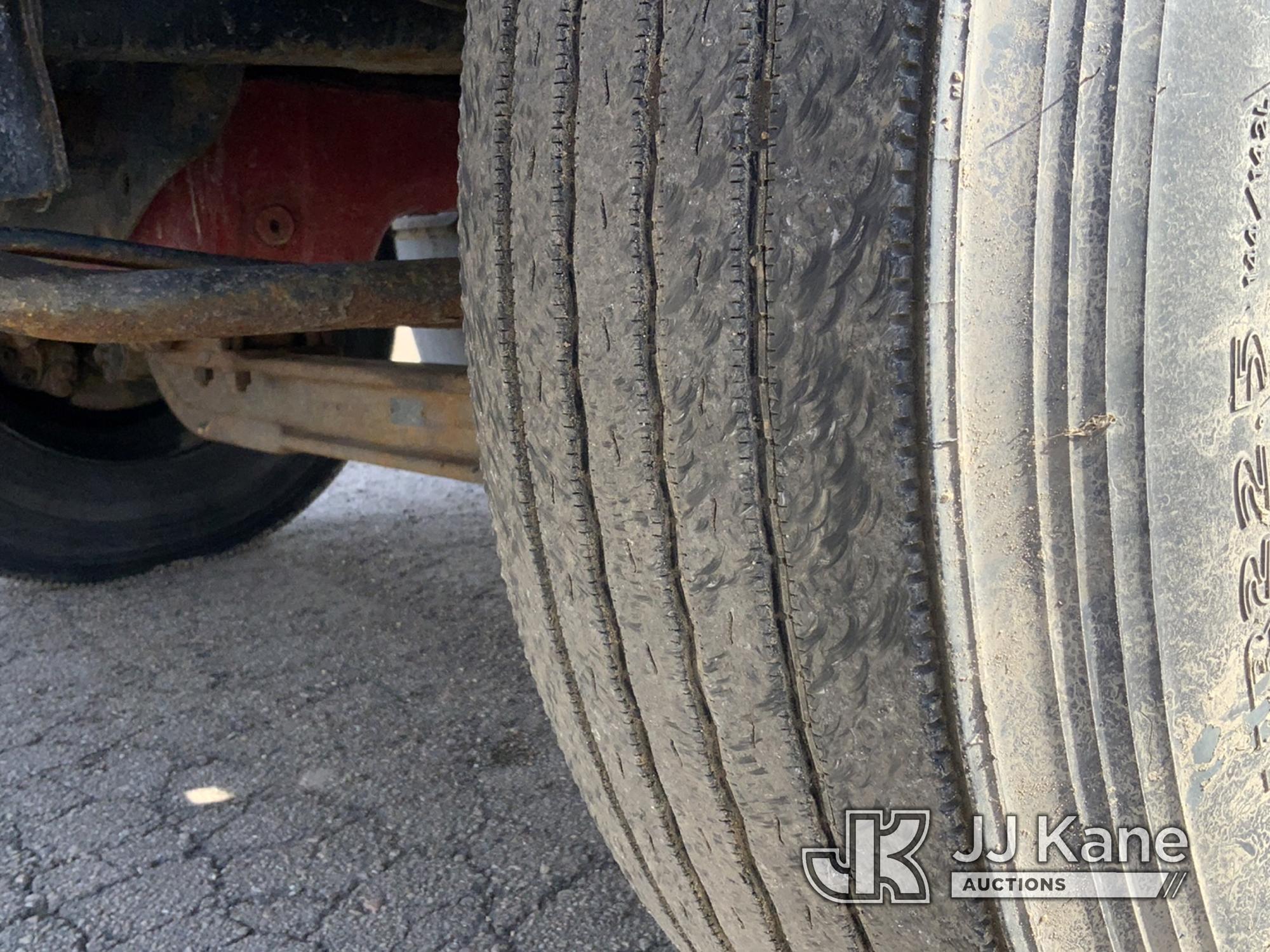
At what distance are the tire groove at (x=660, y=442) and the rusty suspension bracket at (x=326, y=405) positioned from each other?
68 centimetres

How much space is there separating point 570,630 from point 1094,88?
476mm

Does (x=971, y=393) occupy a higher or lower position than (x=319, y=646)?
higher

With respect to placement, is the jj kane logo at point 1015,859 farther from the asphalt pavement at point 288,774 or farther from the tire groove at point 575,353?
the asphalt pavement at point 288,774

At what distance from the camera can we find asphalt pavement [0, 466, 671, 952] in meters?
1.18

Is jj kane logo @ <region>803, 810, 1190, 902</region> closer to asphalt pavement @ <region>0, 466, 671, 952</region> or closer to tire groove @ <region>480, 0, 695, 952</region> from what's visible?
tire groove @ <region>480, 0, 695, 952</region>

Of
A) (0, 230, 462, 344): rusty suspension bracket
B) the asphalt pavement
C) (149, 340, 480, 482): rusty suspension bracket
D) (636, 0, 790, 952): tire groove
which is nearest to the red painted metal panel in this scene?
(149, 340, 480, 482): rusty suspension bracket

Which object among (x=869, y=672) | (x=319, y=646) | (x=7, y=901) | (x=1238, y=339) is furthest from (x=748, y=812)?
(x=319, y=646)

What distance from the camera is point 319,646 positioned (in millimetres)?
1930

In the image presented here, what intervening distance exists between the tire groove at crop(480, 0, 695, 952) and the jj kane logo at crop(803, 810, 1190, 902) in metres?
0.22

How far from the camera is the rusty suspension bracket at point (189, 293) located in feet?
3.66

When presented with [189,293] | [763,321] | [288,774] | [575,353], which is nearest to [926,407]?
[763,321]

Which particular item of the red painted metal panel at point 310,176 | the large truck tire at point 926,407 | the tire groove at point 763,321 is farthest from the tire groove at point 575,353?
the red painted metal panel at point 310,176

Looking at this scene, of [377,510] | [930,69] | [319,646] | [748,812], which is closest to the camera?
[930,69]

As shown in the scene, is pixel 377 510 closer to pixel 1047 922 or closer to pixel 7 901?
pixel 7 901
